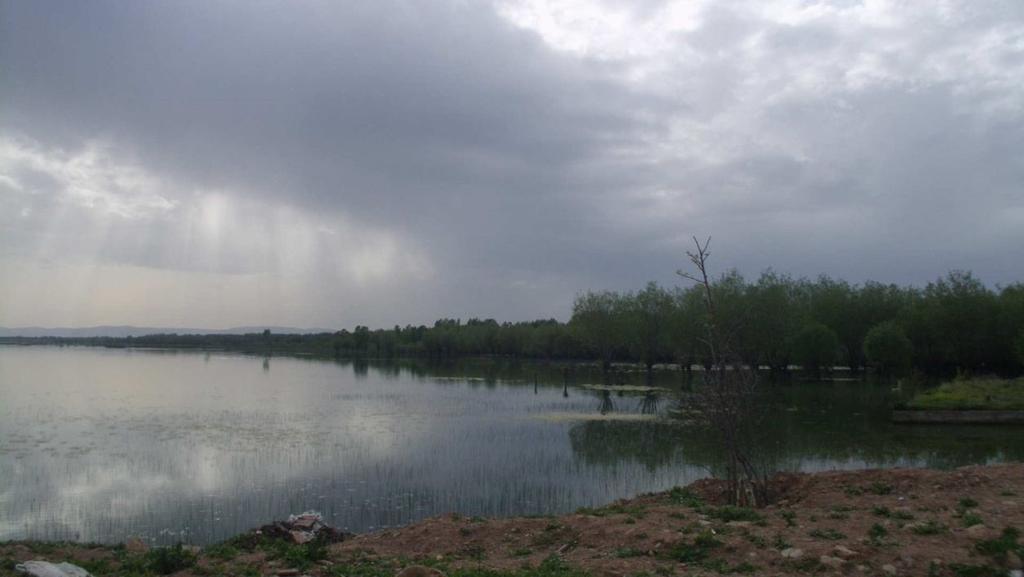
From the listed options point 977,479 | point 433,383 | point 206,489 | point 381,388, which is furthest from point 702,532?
point 433,383

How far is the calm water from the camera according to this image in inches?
627

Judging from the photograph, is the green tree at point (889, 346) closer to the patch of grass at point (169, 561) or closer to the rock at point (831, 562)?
the rock at point (831, 562)

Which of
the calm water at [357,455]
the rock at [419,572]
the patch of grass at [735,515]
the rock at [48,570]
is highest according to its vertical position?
the patch of grass at [735,515]

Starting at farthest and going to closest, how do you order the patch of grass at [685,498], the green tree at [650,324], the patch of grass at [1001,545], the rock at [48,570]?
the green tree at [650,324]
the patch of grass at [685,498]
the rock at [48,570]
the patch of grass at [1001,545]

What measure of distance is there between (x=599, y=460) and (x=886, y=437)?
1136 centimetres

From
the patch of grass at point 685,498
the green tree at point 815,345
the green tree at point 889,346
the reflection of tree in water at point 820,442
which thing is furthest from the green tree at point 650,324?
the patch of grass at point 685,498

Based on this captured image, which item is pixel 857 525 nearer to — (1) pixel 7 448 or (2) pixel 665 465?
(2) pixel 665 465

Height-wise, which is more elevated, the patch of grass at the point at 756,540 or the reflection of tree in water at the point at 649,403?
the patch of grass at the point at 756,540

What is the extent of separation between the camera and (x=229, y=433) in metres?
27.3

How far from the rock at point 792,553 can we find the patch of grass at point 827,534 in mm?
720

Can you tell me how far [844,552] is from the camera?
791 centimetres

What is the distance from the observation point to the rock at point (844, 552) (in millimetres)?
7838

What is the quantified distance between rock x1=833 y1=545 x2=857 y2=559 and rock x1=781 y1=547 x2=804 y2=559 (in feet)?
1.19

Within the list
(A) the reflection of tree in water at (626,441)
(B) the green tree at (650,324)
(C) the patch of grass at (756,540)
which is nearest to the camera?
(C) the patch of grass at (756,540)
